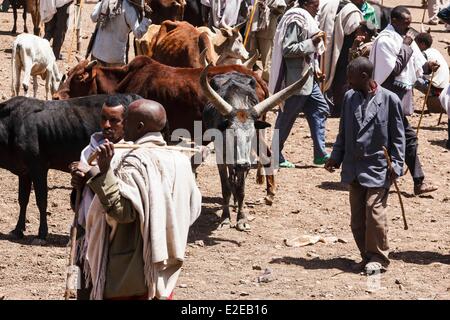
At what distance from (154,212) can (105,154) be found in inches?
18.0

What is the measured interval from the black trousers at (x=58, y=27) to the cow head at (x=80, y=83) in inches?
285

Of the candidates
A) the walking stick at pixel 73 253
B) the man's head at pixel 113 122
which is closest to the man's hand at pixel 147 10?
the man's head at pixel 113 122

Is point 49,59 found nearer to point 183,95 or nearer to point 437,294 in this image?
point 183,95

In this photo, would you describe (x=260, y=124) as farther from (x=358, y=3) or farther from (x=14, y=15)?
(x=14, y=15)

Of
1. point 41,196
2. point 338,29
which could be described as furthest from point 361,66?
point 338,29

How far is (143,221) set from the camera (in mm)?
6406

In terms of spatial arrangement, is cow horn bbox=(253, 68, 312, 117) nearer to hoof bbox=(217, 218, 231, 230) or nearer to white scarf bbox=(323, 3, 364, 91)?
hoof bbox=(217, 218, 231, 230)

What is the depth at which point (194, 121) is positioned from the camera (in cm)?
1220

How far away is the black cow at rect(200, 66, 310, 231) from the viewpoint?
439 inches

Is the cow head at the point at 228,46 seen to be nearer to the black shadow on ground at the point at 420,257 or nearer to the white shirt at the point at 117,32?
the white shirt at the point at 117,32

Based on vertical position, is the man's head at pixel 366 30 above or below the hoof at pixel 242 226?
above

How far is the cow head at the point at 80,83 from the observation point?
1258cm

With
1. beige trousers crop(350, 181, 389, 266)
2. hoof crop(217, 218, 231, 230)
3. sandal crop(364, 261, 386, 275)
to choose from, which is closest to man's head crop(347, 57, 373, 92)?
beige trousers crop(350, 181, 389, 266)
